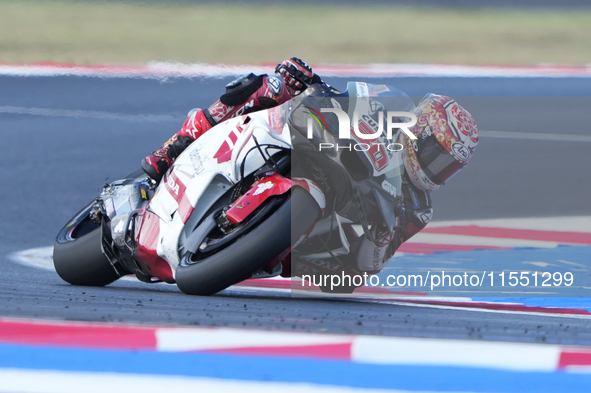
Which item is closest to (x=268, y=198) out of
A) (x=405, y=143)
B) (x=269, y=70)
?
(x=405, y=143)

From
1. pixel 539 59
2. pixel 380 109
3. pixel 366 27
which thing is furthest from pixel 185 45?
pixel 380 109

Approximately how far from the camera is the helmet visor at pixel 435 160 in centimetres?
288

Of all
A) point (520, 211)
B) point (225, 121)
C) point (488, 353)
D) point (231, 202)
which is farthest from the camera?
point (520, 211)

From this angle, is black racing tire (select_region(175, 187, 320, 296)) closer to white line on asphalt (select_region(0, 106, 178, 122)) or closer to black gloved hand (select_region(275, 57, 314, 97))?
black gloved hand (select_region(275, 57, 314, 97))

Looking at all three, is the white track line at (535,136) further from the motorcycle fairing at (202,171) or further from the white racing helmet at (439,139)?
the motorcycle fairing at (202,171)

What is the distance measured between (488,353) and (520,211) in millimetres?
4236

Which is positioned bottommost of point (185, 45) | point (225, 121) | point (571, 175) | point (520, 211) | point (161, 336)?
point (161, 336)

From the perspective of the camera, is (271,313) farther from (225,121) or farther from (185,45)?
(185,45)

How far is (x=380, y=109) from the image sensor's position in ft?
8.93

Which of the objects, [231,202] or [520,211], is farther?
[520,211]

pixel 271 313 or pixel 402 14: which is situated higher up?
pixel 402 14

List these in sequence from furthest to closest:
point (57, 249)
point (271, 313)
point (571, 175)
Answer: point (571, 175)
point (57, 249)
point (271, 313)

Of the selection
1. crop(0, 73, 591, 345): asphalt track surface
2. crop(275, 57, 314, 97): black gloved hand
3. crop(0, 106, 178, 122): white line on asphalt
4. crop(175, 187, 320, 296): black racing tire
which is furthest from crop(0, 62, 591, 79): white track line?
crop(175, 187, 320, 296): black racing tire

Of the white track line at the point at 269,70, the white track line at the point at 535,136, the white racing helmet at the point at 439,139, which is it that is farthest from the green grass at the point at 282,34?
the white racing helmet at the point at 439,139
